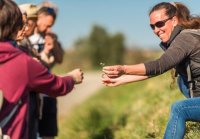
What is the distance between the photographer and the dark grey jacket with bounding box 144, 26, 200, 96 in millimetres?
4473

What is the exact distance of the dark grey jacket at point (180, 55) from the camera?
4473mm

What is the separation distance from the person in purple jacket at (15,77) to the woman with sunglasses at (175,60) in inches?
25.5

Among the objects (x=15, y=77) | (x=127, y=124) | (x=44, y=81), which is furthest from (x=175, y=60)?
(x=127, y=124)

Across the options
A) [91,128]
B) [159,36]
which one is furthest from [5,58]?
[91,128]

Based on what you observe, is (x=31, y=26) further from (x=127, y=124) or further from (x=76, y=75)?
(x=127, y=124)

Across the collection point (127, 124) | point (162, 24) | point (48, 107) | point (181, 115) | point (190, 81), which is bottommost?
point (127, 124)

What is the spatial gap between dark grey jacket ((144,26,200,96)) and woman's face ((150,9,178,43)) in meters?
0.07

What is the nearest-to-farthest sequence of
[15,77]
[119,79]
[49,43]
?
Result: [15,77] < [119,79] < [49,43]

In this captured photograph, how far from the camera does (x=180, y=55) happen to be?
454 cm

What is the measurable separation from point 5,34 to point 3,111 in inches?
20.9

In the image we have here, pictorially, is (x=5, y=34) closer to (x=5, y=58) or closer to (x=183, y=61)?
(x=5, y=58)

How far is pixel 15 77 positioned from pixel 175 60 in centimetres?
129

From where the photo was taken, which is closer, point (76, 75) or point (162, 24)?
point (76, 75)

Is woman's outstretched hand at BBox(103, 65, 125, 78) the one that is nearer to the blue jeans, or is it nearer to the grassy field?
the blue jeans
